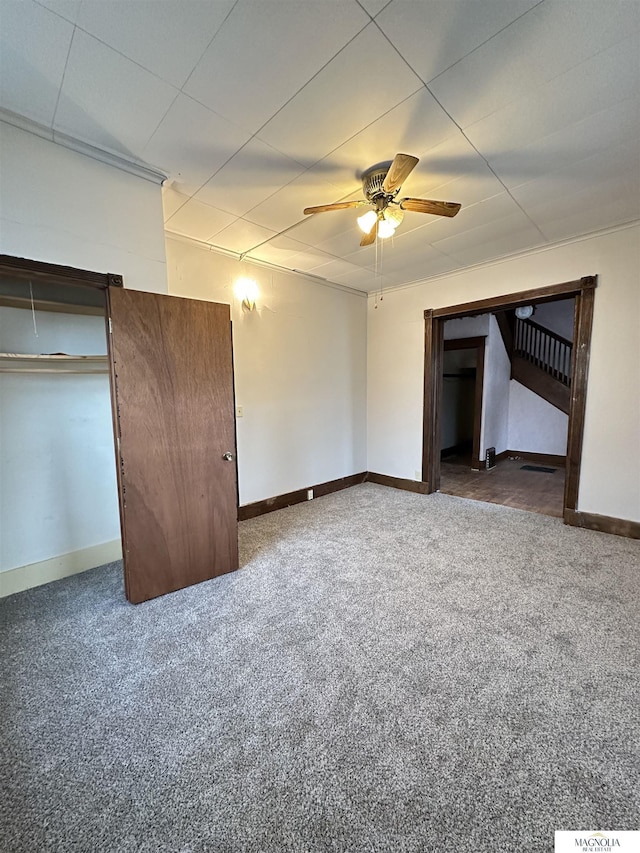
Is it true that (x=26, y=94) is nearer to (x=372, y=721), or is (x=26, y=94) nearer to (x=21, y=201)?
(x=21, y=201)

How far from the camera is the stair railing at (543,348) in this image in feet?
21.1

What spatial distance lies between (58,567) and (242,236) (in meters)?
3.14

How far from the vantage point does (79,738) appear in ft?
4.51

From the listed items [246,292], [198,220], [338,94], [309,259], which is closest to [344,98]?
[338,94]

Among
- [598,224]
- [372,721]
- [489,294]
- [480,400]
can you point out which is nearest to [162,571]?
[372,721]

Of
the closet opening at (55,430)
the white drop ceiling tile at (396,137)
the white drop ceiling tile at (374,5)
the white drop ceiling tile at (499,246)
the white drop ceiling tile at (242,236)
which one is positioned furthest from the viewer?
the white drop ceiling tile at (499,246)

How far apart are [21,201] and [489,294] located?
13.5ft

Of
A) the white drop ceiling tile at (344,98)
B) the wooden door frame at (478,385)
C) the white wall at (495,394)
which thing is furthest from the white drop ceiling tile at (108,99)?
the white wall at (495,394)

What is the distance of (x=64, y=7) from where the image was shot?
132cm

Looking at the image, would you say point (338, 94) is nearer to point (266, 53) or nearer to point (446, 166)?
point (266, 53)

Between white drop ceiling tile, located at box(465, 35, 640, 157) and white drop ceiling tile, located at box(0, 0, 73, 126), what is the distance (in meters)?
2.00

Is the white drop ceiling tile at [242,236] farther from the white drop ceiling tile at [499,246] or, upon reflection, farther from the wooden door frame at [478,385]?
the wooden door frame at [478,385]

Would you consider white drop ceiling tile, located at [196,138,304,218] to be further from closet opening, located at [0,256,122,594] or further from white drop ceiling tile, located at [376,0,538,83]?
closet opening, located at [0,256,122,594]

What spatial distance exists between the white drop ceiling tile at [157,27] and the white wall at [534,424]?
6.91 meters
